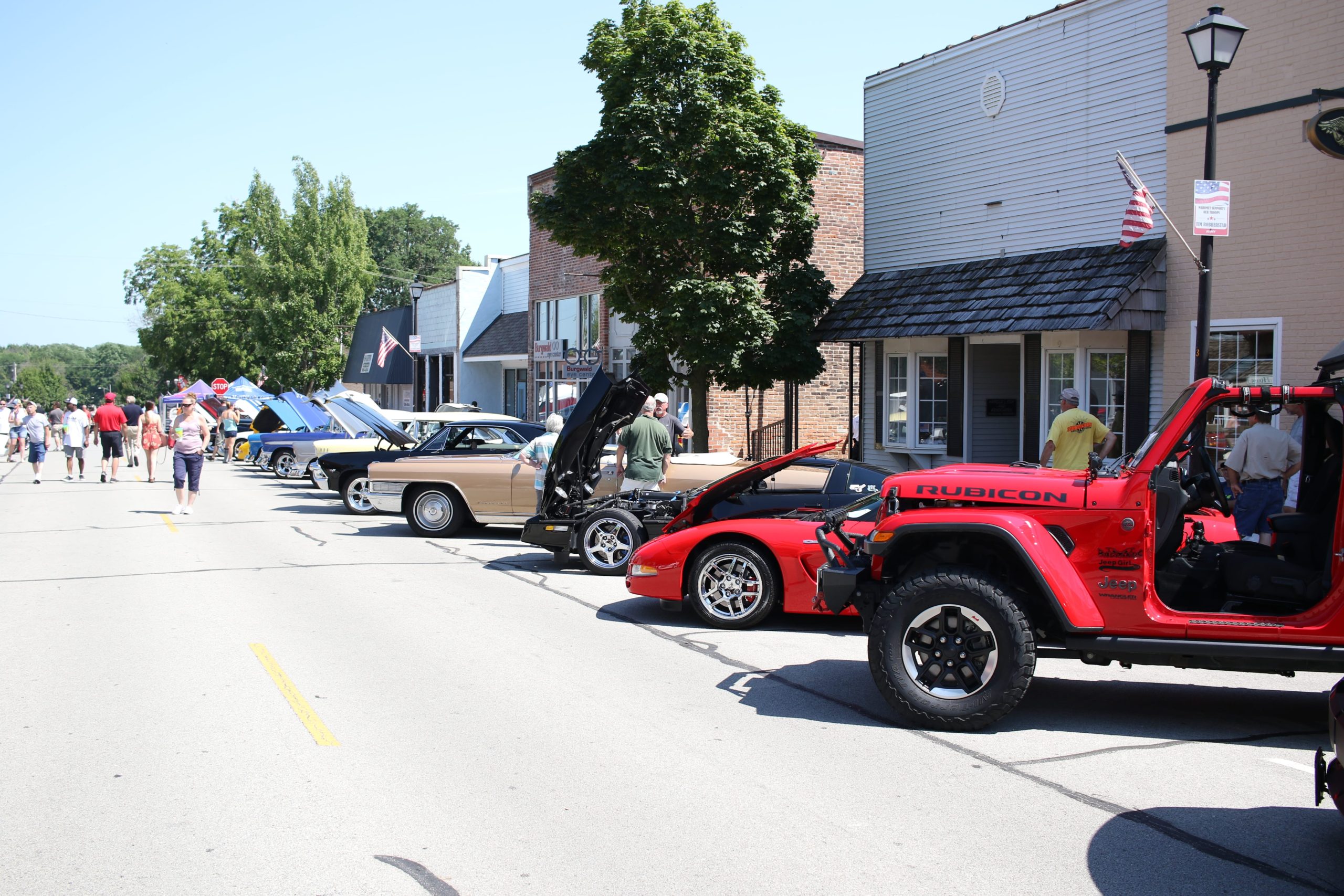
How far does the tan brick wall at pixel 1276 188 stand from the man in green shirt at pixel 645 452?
249 inches

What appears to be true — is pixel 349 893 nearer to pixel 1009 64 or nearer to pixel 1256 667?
pixel 1256 667

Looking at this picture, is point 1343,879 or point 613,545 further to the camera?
point 613,545

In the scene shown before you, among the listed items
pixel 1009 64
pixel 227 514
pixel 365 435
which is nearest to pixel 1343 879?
pixel 1009 64

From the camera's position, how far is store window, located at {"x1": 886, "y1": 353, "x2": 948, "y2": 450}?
17.3m

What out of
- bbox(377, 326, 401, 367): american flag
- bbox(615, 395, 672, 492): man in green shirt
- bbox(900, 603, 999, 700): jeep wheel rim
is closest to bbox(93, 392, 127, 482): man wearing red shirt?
bbox(377, 326, 401, 367): american flag

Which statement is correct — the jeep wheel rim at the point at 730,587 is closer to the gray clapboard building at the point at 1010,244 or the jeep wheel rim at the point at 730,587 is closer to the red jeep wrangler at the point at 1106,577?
the red jeep wrangler at the point at 1106,577

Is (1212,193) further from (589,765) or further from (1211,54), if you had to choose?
(589,765)

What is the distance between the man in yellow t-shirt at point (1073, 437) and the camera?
11484 mm

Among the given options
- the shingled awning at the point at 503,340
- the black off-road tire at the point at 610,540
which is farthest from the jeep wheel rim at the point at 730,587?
the shingled awning at the point at 503,340

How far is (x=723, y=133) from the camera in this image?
56.1ft

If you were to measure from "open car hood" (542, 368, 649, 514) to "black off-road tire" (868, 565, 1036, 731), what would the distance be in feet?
21.2

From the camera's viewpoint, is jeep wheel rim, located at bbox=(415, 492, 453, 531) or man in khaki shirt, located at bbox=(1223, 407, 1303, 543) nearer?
man in khaki shirt, located at bbox=(1223, 407, 1303, 543)

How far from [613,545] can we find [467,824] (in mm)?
7087

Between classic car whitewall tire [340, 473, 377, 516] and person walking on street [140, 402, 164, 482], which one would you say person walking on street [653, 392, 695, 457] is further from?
person walking on street [140, 402, 164, 482]
